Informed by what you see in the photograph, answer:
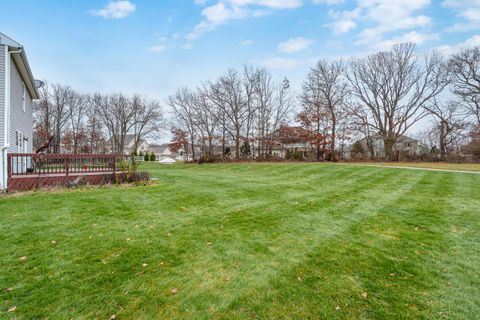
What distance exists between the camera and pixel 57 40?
587 inches

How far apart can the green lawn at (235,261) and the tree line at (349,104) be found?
2167 centimetres

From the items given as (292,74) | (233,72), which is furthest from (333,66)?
(233,72)

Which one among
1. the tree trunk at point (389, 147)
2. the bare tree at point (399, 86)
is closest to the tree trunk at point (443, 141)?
the bare tree at point (399, 86)

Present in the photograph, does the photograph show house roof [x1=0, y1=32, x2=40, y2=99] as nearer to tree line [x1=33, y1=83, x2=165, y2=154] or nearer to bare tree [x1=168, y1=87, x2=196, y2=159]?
bare tree [x1=168, y1=87, x2=196, y2=159]

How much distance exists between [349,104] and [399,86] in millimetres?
5751

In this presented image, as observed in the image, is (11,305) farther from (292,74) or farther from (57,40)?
(292,74)

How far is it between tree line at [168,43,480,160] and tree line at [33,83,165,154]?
641 inches

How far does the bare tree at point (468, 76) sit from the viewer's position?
997 inches

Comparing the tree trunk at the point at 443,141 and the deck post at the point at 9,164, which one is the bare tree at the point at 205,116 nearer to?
the deck post at the point at 9,164

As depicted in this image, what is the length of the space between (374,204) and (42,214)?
7.77 meters

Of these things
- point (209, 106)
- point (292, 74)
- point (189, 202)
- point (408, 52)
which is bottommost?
point (189, 202)

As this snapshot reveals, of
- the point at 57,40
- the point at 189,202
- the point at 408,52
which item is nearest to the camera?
the point at 189,202

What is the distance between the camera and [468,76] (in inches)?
1015

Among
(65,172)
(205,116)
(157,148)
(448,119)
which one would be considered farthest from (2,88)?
(157,148)
